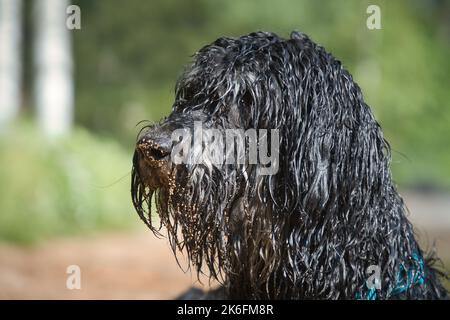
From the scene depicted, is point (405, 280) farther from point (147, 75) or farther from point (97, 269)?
point (147, 75)

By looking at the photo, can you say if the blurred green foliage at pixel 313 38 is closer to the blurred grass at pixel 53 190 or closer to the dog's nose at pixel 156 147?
the blurred grass at pixel 53 190

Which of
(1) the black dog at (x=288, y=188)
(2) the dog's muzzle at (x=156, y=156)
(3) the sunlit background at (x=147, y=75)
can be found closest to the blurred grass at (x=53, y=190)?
(3) the sunlit background at (x=147, y=75)

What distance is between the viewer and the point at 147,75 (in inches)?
841

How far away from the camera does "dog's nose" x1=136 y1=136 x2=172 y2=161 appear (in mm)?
2670

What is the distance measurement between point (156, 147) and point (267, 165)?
50 cm

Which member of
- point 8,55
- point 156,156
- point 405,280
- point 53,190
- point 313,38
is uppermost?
point 313,38

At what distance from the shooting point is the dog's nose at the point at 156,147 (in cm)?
267

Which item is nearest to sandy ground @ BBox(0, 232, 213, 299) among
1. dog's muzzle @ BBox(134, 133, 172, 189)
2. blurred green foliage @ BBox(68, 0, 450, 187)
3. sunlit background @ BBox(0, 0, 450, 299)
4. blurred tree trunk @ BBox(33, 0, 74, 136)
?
sunlit background @ BBox(0, 0, 450, 299)

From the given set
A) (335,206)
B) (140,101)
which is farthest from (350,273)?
(140,101)

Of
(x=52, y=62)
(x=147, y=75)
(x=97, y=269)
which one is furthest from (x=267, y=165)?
(x=147, y=75)

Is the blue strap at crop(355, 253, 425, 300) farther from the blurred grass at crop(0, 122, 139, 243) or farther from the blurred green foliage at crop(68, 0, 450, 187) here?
the blurred green foliage at crop(68, 0, 450, 187)

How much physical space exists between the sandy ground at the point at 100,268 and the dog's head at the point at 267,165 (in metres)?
2.91

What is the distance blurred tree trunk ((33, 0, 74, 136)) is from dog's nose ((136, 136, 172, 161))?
458 inches

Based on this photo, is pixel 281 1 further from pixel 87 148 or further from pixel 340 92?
pixel 340 92
